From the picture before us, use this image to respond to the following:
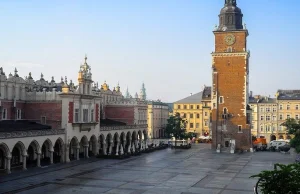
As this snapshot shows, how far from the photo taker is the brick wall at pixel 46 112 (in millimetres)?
52125

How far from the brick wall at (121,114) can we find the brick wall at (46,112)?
68.8ft

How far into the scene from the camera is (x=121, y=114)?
73.8 meters

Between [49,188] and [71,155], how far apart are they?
21269 millimetres

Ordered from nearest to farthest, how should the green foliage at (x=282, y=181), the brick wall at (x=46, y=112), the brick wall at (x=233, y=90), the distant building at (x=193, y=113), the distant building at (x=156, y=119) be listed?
1. the green foliage at (x=282, y=181)
2. the brick wall at (x=46, y=112)
3. the brick wall at (x=233, y=90)
4. the distant building at (x=193, y=113)
5. the distant building at (x=156, y=119)

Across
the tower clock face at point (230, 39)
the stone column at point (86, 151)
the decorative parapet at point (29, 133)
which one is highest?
the tower clock face at point (230, 39)

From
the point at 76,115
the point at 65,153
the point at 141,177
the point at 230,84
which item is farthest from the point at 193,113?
the point at 141,177

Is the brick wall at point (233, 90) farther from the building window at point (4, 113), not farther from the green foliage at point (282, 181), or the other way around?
the green foliage at point (282, 181)

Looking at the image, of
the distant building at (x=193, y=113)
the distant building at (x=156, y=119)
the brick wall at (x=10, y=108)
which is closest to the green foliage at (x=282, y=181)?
the brick wall at (x=10, y=108)

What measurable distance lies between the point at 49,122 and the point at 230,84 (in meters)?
32.1

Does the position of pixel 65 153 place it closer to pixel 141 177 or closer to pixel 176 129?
pixel 141 177

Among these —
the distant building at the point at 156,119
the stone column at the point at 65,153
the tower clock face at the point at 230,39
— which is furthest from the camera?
the distant building at the point at 156,119

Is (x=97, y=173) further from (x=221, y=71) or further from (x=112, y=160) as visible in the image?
(x=221, y=71)

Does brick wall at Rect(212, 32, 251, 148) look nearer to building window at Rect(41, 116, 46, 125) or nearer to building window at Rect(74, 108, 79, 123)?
building window at Rect(74, 108, 79, 123)

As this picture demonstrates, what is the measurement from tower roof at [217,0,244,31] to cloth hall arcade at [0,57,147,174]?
84.5ft
